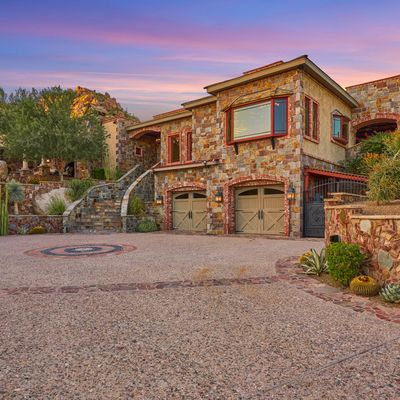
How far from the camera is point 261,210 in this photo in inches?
579

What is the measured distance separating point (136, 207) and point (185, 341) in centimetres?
1531

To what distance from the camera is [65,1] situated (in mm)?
9180

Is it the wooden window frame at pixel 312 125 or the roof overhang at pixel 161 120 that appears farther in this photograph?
the roof overhang at pixel 161 120

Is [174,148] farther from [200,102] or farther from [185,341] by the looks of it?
[185,341]

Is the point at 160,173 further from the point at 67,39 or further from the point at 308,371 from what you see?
the point at 308,371

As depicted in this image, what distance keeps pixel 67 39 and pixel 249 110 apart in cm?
793

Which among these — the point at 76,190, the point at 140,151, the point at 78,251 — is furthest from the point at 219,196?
the point at 140,151

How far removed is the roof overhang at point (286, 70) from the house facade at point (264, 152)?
4cm

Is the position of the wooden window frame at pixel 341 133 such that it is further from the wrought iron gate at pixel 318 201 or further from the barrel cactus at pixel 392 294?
the barrel cactus at pixel 392 294

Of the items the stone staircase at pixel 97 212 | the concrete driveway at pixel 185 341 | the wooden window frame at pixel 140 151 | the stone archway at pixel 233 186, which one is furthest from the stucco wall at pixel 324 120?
the wooden window frame at pixel 140 151

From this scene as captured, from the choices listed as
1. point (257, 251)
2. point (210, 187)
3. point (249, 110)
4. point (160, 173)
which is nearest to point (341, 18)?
point (249, 110)

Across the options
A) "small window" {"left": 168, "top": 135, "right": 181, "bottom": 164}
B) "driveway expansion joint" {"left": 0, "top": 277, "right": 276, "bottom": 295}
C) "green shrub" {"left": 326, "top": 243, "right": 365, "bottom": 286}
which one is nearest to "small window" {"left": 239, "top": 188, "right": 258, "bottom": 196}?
"small window" {"left": 168, "top": 135, "right": 181, "bottom": 164}

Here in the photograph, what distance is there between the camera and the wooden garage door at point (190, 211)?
56.5 ft

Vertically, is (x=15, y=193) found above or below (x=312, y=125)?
below
